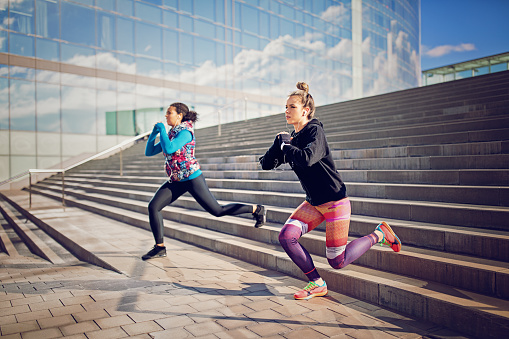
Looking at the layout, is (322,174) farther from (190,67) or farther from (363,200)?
(190,67)

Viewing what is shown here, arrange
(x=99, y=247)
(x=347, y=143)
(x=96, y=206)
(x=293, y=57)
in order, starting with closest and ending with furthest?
(x=99, y=247) → (x=347, y=143) → (x=96, y=206) → (x=293, y=57)

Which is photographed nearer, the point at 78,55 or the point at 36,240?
the point at 36,240

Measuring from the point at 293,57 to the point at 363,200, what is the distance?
27.2 m

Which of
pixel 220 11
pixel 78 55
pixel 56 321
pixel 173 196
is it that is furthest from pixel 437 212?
pixel 220 11

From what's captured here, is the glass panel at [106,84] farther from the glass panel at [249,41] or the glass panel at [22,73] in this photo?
the glass panel at [249,41]

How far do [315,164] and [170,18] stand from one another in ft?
79.3

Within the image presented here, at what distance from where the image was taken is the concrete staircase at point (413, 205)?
124 inches

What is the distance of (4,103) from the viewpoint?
1886 cm

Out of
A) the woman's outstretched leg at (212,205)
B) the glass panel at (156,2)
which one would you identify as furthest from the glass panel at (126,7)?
the woman's outstretched leg at (212,205)

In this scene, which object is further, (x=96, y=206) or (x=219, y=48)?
(x=219, y=48)

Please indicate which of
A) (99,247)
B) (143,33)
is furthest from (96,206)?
(143,33)

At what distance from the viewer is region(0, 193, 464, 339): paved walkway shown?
2955 millimetres

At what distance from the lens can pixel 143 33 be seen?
2362 cm

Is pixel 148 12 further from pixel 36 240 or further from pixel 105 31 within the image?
pixel 36 240
